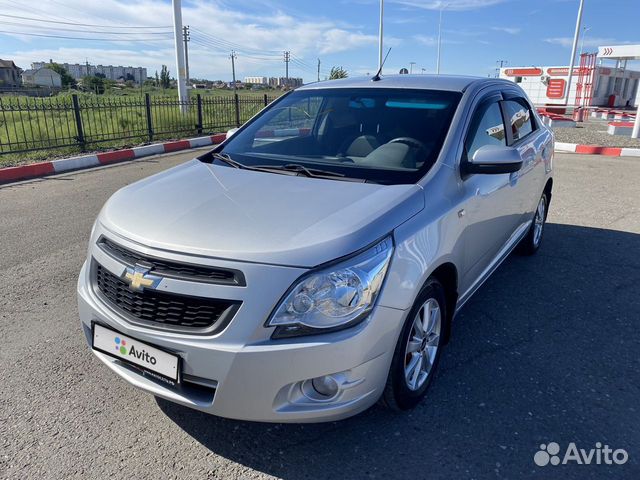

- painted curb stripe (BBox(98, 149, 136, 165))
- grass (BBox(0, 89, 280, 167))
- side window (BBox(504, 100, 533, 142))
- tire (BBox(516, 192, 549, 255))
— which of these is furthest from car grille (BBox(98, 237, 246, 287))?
painted curb stripe (BBox(98, 149, 136, 165))

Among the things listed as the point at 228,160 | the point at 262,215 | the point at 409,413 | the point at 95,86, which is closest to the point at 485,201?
the point at 409,413

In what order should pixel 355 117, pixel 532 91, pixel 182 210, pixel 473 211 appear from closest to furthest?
pixel 182 210 → pixel 473 211 → pixel 355 117 → pixel 532 91

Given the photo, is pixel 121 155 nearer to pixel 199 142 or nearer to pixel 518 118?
pixel 199 142

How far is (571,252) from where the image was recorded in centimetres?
499

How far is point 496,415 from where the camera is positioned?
2500 mm

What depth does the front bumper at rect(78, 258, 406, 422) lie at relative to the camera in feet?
6.15

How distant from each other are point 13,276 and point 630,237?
6294 mm

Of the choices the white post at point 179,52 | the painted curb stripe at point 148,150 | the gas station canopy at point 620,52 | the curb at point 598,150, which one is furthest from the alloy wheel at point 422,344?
the gas station canopy at point 620,52

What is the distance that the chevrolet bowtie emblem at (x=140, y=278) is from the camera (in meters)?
2.01

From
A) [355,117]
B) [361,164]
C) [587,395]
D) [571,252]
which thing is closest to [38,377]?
[361,164]

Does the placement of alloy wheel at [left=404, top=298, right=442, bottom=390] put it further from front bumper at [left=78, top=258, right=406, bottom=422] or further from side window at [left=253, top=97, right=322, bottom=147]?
side window at [left=253, top=97, right=322, bottom=147]

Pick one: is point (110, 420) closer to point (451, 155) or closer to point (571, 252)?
point (451, 155)

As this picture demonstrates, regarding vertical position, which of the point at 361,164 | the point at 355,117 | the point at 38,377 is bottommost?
the point at 38,377

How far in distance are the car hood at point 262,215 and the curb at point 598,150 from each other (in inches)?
446
